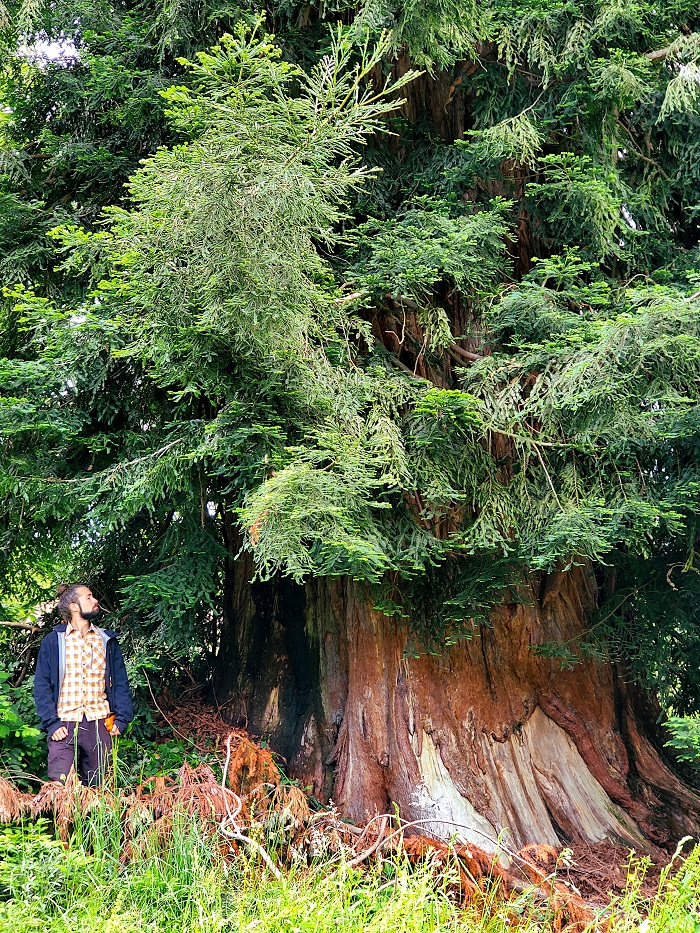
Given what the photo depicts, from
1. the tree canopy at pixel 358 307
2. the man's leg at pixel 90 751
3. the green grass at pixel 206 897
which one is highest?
the tree canopy at pixel 358 307

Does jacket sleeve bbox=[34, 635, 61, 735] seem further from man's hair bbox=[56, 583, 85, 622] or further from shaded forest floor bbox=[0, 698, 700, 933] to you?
shaded forest floor bbox=[0, 698, 700, 933]

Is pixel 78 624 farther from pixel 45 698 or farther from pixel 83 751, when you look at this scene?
pixel 83 751

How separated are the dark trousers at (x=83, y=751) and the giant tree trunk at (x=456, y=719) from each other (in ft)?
4.94

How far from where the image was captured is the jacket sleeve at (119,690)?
5.01 metres

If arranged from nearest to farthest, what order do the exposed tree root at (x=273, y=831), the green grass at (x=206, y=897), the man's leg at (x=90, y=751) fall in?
the green grass at (x=206, y=897) < the exposed tree root at (x=273, y=831) < the man's leg at (x=90, y=751)

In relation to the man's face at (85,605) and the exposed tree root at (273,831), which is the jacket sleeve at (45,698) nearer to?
the man's face at (85,605)

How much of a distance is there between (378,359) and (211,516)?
167cm

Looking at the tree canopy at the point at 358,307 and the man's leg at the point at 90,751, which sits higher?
the tree canopy at the point at 358,307

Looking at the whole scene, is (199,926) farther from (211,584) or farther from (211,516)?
(211,516)

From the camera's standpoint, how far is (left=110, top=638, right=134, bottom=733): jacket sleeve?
5.01 meters

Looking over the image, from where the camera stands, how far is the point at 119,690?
16.5ft

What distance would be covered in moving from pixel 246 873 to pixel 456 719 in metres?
2.01

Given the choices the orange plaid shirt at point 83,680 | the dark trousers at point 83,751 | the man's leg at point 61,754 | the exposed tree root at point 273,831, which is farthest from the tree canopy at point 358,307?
the exposed tree root at point 273,831

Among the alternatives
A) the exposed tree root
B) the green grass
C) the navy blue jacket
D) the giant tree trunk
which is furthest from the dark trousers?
the giant tree trunk
